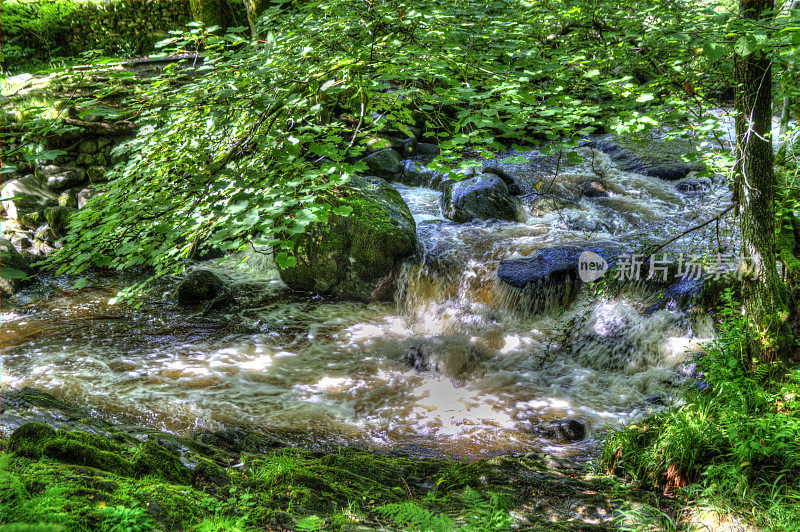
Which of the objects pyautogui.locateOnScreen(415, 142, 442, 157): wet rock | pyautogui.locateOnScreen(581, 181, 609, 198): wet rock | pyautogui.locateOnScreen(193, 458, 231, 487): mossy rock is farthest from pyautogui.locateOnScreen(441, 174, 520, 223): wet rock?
pyautogui.locateOnScreen(193, 458, 231, 487): mossy rock

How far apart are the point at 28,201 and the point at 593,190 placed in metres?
12.4

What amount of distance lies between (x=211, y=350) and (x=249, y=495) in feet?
14.6

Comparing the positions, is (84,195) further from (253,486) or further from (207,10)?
(253,486)

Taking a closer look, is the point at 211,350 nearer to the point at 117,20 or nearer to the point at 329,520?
the point at 329,520

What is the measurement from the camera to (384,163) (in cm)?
1141

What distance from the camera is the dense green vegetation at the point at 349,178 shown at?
226 centimetres

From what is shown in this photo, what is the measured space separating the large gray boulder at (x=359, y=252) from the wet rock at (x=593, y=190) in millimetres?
4191

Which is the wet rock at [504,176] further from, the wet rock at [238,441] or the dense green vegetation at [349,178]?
the wet rock at [238,441]

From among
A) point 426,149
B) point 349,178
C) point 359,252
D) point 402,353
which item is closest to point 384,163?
point 426,149

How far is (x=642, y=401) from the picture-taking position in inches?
205

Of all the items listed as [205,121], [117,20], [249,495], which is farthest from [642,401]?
[117,20]

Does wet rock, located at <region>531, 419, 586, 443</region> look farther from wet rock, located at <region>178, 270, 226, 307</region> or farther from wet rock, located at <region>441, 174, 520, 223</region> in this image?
wet rock, located at <region>178, 270, 226, 307</region>

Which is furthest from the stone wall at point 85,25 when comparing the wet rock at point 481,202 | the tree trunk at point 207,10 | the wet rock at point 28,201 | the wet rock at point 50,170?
the wet rock at point 481,202

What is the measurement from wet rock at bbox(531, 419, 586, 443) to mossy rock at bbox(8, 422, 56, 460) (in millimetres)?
4069
